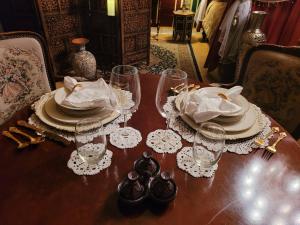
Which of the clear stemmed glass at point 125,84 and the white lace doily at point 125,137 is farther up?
the clear stemmed glass at point 125,84

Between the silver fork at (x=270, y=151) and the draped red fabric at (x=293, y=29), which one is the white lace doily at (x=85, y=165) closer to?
the silver fork at (x=270, y=151)

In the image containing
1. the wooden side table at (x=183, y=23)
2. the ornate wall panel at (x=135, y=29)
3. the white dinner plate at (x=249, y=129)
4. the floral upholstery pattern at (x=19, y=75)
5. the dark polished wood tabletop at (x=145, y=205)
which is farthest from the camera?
the wooden side table at (x=183, y=23)

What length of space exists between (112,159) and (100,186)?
94mm

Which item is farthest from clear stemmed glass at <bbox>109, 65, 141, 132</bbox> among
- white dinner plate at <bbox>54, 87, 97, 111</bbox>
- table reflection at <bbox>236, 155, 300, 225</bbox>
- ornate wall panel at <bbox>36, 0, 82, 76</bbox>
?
ornate wall panel at <bbox>36, 0, 82, 76</bbox>

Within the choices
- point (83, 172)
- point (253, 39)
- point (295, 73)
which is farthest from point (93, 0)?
point (83, 172)

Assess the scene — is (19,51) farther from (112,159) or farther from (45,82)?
(112,159)

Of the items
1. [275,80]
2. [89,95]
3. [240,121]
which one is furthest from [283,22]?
[89,95]

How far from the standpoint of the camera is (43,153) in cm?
64

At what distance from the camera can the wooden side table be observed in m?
4.02

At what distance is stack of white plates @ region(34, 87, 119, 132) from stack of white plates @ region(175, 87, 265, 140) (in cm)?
27

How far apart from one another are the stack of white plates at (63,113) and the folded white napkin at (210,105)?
0.27m

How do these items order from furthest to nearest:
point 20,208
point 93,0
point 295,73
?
1. point 93,0
2. point 295,73
3. point 20,208

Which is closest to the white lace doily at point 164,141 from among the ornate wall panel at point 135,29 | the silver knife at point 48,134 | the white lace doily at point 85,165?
the white lace doily at point 85,165

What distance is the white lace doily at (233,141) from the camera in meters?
0.68
